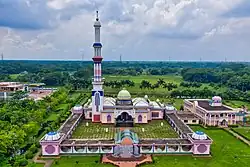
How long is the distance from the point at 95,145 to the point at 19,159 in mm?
9936

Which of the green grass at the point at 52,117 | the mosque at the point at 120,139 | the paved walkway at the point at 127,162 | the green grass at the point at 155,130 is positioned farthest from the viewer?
the green grass at the point at 52,117

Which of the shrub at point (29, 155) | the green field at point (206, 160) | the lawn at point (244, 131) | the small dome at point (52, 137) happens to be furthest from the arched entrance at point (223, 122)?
the shrub at point (29, 155)

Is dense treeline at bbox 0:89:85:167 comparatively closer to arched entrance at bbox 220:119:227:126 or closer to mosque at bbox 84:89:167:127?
mosque at bbox 84:89:167:127

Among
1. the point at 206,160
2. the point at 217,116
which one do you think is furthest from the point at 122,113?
the point at 206,160

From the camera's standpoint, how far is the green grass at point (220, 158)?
121 ft

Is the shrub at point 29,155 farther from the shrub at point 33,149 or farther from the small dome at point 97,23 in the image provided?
the small dome at point 97,23

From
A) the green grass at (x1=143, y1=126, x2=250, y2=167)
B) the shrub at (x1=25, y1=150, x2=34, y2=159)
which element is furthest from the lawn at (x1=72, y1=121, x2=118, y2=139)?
the green grass at (x1=143, y1=126, x2=250, y2=167)

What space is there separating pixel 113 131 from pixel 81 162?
48.9 feet

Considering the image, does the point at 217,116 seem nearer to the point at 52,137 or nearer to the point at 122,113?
the point at 122,113

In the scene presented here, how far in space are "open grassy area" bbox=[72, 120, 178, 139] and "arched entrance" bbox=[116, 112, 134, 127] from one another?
1.29 meters

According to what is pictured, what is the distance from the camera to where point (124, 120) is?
58.1 meters

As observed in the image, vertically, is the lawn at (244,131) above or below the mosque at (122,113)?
below

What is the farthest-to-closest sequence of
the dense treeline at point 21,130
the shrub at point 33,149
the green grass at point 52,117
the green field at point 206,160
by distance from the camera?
the green grass at point 52,117
the shrub at point 33,149
the dense treeline at point 21,130
the green field at point 206,160

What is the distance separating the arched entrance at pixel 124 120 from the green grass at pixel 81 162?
1764cm
